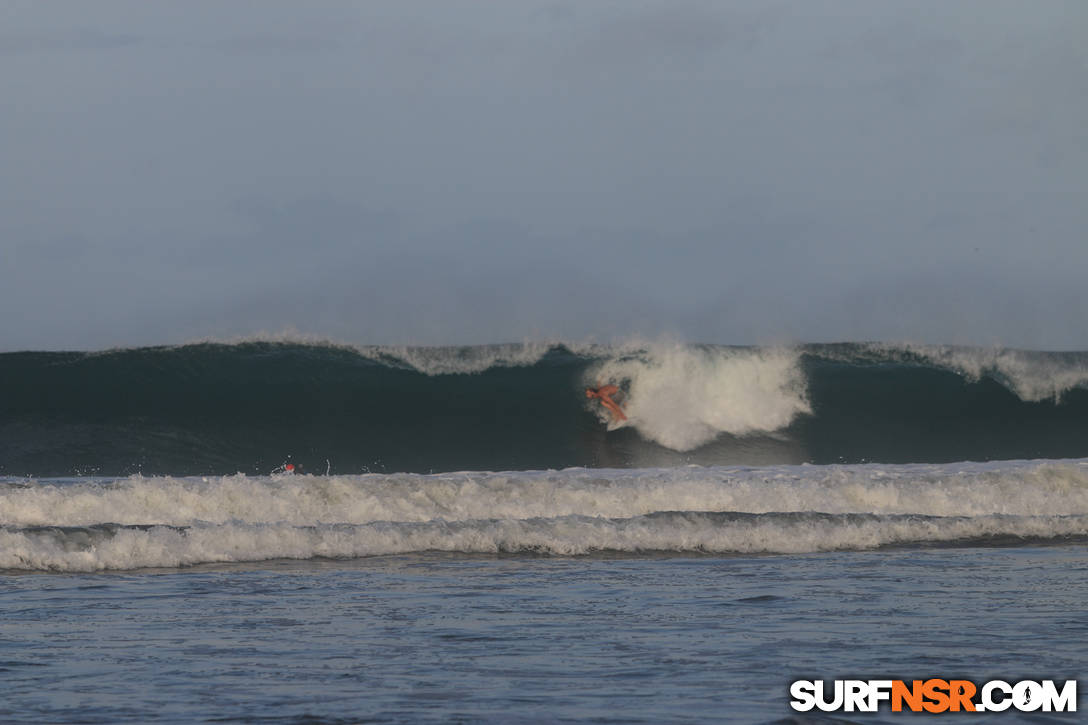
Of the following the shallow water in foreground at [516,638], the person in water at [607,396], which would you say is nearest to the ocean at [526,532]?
the shallow water in foreground at [516,638]

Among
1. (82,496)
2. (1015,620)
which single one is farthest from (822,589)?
(82,496)

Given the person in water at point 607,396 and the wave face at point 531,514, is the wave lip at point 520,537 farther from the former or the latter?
the person in water at point 607,396

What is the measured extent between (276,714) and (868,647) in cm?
273

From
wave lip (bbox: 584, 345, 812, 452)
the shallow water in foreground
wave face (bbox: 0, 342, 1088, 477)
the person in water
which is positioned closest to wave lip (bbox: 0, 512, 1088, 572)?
the shallow water in foreground

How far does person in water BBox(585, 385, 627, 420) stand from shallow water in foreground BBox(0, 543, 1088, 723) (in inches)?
451

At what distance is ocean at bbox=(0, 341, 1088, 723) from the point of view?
5176 mm

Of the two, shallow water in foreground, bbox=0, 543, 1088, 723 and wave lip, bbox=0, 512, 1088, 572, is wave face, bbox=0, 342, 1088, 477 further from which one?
shallow water in foreground, bbox=0, 543, 1088, 723

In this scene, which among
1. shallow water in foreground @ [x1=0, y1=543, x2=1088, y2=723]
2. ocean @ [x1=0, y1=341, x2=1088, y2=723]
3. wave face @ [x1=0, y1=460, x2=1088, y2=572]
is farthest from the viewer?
wave face @ [x1=0, y1=460, x2=1088, y2=572]

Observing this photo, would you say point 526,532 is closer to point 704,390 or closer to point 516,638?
point 516,638

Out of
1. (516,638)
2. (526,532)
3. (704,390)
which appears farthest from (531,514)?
(704,390)

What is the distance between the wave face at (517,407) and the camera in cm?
1930

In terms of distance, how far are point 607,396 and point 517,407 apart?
1.61 meters

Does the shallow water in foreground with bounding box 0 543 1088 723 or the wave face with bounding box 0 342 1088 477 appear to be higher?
the wave face with bounding box 0 342 1088 477

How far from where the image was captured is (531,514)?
1167 cm
